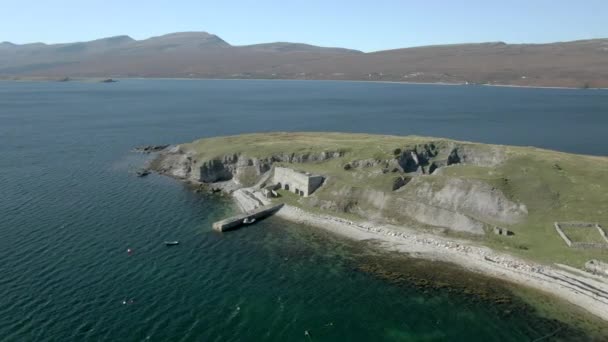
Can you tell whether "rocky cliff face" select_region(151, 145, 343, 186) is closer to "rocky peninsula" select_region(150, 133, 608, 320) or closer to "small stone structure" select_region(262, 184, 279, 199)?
"rocky peninsula" select_region(150, 133, 608, 320)

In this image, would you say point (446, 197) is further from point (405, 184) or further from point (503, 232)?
point (503, 232)

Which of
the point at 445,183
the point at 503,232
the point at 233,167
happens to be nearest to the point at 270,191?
the point at 233,167

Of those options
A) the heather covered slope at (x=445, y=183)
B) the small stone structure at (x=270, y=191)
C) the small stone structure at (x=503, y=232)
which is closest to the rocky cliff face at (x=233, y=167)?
the heather covered slope at (x=445, y=183)

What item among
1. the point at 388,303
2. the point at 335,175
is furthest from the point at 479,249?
the point at 335,175

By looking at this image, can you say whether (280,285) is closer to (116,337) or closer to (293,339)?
(293,339)

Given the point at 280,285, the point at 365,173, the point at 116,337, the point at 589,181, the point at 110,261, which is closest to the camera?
the point at 116,337

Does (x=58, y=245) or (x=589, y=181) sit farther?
(x=589, y=181)
